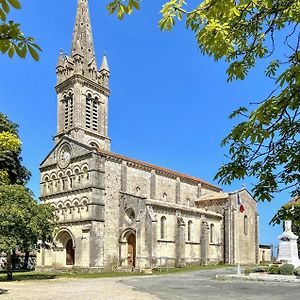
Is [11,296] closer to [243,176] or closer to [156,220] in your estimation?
[243,176]

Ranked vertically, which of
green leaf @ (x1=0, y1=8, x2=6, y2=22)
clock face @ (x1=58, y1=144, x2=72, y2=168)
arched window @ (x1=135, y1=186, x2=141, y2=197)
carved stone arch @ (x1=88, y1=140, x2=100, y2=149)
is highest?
carved stone arch @ (x1=88, y1=140, x2=100, y2=149)

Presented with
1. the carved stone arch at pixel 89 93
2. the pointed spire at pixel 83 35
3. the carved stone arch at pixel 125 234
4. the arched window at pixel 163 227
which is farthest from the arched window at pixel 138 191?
the pointed spire at pixel 83 35

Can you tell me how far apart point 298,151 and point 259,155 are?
0.50m

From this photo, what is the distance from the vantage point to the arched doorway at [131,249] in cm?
4359

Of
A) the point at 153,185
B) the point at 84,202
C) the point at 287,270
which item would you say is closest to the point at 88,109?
the point at 153,185

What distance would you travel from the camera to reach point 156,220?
139 ft

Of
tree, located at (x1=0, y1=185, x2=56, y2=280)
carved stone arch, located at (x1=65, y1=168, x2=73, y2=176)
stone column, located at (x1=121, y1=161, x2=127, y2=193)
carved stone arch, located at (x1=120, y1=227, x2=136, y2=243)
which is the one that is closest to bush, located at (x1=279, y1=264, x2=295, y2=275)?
tree, located at (x1=0, y1=185, x2=56, y2=280)

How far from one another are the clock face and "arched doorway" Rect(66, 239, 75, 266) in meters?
8.58

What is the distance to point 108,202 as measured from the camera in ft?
144

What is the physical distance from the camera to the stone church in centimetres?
4259

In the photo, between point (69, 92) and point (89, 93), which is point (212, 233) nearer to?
point (89, 93)

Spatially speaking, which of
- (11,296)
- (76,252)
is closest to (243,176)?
(11,296)

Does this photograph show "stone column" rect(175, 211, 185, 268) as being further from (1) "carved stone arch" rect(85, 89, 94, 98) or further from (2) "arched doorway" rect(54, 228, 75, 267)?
(1) "carved stone arch" rect(85, 89, 94, 98)

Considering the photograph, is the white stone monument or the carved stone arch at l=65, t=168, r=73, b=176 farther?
the carved stone arch at l=65, t=168, r=73, b=176
